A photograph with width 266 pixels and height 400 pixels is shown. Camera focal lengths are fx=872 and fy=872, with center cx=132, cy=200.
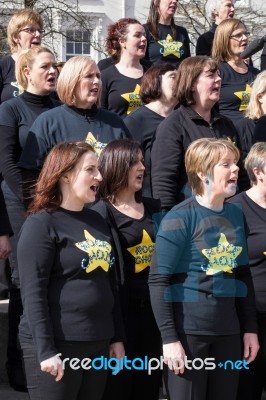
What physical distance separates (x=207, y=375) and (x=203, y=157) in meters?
1.11

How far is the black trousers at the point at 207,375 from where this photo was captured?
14.0ft

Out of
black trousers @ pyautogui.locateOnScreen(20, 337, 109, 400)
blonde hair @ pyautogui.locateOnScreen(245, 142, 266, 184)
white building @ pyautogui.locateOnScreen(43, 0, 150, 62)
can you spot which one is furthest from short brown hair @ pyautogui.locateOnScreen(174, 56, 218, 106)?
white building @ pyautogui.locateOnScreen(43, 0, 150, 62)

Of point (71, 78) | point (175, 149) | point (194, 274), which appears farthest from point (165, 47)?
point (194, 274)

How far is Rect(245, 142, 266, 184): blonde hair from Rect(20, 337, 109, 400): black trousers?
1.54 meters

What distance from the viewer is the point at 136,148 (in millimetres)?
4656

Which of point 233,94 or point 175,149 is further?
point 233,94

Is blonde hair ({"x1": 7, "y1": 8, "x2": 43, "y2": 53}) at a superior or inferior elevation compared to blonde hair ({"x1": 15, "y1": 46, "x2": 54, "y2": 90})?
superior

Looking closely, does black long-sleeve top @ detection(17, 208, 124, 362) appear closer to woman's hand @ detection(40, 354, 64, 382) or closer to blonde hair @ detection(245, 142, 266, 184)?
woman's hand @ detection(40, 354, 64, 382)

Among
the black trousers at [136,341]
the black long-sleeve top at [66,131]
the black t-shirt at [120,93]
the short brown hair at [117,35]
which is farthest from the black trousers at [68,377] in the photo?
the short brown hair at [117,35]

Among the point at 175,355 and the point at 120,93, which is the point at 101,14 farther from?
the point at 175,355

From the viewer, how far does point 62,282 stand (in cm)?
399

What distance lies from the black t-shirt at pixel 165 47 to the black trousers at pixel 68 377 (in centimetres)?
394

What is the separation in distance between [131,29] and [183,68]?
57.1 inches

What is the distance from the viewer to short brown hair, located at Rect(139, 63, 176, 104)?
6.07 m
